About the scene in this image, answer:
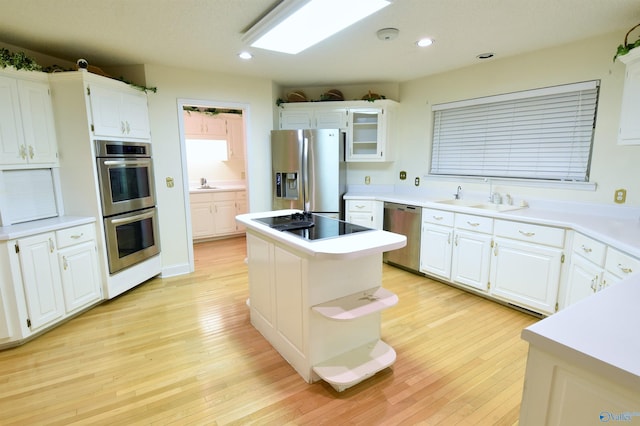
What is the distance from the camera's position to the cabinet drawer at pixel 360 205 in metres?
4.21

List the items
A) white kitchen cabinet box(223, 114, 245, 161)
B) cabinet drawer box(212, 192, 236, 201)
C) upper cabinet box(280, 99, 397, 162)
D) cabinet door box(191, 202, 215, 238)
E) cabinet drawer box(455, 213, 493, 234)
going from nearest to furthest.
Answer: cabinet drawer box(455, 213, 493, 234) < upper cabinet box(280, 99, 397, 162) < cabinet door box(191, 202, 215, 238) < cabinet drawer box(212, 192, 236, 201) < white kitchen cabinet box(223, 114, 245, 161)

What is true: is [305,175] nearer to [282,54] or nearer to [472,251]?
[282,54]

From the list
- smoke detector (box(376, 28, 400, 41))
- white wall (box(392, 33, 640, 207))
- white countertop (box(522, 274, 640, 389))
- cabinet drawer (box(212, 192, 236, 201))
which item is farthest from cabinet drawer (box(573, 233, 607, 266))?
cabinet drawer (box(212, 192, 236, 201))

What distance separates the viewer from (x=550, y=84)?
3.05m

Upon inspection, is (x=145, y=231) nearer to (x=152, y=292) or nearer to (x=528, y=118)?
(x=152, y=292)

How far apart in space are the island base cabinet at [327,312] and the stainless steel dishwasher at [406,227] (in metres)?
1.77

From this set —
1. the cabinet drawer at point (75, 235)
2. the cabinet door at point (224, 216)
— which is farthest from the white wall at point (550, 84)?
the cabinet drawer at point (75, 235)

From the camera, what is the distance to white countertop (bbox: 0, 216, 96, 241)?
7.73ft

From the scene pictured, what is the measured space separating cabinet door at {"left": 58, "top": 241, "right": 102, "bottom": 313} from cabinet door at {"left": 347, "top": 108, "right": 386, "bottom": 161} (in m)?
3.17

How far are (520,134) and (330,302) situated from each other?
9.23 feet

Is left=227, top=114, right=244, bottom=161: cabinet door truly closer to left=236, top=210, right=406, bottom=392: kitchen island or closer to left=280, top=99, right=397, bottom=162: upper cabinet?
left=280, top=99, right=397, bottom=162: upper cabinet

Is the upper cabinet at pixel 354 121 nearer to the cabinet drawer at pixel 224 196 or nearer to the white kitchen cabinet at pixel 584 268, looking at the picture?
the cabinet drawer at pixel 224 196

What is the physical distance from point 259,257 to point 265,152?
7.20 ft

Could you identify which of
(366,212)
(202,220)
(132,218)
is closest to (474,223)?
(366,212)
